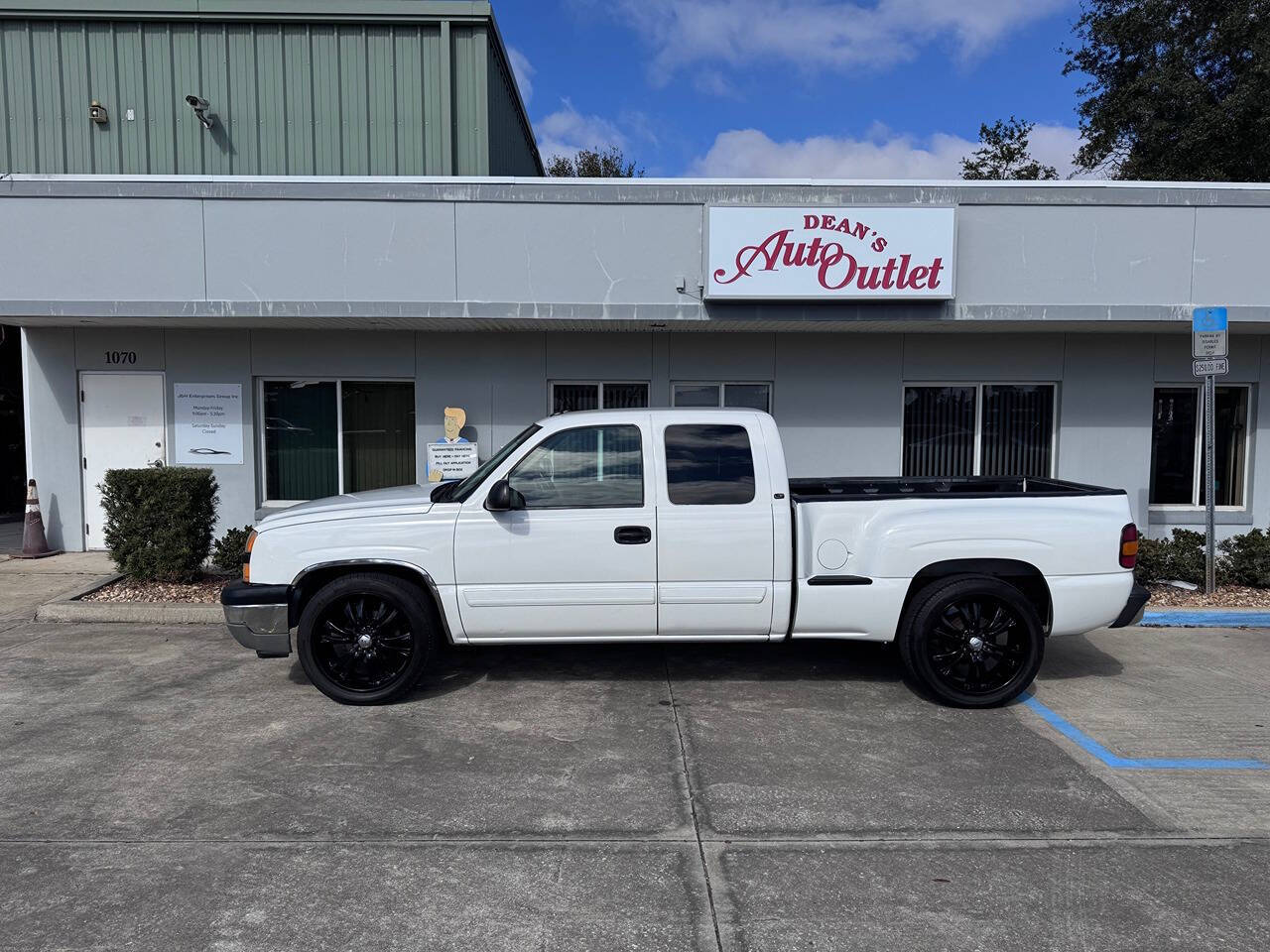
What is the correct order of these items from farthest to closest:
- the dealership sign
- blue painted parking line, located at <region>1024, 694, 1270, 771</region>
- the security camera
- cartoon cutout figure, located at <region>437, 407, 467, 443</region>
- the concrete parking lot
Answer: the security camera
cartoon cutout figure, located at <region>437, 407, 467, 443</region>
the dealership sign
blue painted parking line, located at <region>1024, 694, 1270, 771</region>
the concrete parking lot

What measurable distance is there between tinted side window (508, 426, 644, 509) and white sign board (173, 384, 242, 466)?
651 cm

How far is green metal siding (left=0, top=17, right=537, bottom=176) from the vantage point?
13.1 metres

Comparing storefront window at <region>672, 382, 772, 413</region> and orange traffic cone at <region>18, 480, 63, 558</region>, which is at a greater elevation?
storefront window at <region>672, 382, 772, 413</region>

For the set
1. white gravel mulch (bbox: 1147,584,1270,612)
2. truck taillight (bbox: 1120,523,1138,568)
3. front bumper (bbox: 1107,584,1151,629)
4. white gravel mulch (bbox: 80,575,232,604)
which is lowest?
white gravel mulch (bbox: 1147,584,1270,612)

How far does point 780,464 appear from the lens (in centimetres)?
574

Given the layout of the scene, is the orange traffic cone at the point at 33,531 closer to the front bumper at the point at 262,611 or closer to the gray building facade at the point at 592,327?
the gray building facade at the point at 592,327

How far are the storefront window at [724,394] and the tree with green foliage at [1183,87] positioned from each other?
17.2 m

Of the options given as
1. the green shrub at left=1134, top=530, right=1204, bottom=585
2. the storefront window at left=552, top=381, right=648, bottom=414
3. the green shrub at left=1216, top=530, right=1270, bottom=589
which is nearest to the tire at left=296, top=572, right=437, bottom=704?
the storefront window at left=552, top=381, right=648, bottom=414

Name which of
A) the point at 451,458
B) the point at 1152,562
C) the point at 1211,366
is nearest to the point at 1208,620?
the point at 1152,562

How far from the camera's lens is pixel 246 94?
1323 cm

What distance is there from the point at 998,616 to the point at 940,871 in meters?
2.44

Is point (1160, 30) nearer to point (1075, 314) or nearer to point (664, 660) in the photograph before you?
point (1075, 314)

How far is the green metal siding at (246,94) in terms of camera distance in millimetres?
13086

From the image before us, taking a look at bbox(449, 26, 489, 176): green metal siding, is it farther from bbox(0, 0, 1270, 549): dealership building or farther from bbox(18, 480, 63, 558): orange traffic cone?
bbox(18, 480, 63, 558): orange traffic cone
